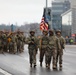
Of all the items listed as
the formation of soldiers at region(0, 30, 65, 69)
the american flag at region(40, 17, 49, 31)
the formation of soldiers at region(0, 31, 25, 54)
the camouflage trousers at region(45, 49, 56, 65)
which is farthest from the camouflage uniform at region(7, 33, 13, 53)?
the camouflage trousers at region(45, 49, 56, 65)

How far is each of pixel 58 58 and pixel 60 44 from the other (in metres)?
0.94

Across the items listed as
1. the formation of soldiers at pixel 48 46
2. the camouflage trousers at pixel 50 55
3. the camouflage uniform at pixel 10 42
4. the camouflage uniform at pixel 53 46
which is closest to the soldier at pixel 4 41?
the camouflage uniform at pixel 10 42

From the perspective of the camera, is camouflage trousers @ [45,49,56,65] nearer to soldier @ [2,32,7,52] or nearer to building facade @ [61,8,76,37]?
soldier @ [2,32,7,52]

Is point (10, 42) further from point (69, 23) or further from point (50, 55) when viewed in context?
point (69, 23)

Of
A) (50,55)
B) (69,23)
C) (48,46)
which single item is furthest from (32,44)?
(69,23)

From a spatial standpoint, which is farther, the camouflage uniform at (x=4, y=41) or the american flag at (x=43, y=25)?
the american flag at (x=43, y=25)

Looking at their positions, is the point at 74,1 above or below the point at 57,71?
above

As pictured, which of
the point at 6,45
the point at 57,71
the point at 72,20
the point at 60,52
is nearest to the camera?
the point at 57,71

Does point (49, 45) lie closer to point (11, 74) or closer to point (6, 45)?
point (11, 74)

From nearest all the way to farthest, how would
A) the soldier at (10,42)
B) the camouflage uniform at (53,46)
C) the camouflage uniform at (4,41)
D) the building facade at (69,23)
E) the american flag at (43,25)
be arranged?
the camouflage uniform at (53,46), the camouflage uniform at (4,41), the soldier at (10,42), the american flag at (43,25), the building facade at (69,23)

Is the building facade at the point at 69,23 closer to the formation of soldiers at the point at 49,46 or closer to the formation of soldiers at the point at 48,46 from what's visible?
the formation of soldiers at the point at 48,46

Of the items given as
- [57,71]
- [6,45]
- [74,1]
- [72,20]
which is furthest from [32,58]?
[74,1]

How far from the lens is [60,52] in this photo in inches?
753

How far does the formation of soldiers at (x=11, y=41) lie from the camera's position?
105 ft
